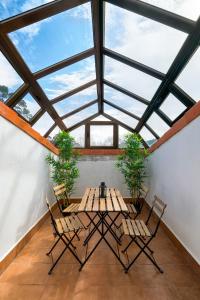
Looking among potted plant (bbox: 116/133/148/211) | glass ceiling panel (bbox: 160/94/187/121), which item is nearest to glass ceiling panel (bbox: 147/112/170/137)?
glass ceiling panel (bbox: 160/94/187/121)

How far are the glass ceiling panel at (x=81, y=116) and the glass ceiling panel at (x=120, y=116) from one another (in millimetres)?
383

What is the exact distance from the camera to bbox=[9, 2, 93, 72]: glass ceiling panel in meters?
2.72

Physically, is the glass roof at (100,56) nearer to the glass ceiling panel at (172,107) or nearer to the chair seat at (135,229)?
the glass ceiling panel at (172,107)

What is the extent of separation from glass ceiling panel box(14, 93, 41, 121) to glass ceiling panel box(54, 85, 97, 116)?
67 cm

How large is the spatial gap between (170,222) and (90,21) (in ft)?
11.0

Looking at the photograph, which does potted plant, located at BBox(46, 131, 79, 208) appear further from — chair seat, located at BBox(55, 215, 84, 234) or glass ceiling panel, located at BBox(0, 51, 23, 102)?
chair seat, located at BBox(55, 215, 84, 234)

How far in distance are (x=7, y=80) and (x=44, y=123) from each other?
2.14 metres

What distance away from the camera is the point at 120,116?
618 centimetres

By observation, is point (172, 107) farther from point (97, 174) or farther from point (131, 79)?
point (97, 174)

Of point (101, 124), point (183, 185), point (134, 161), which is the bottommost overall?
point (183, 185)

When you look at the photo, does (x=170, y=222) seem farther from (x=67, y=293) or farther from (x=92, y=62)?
(x=92, y=62)

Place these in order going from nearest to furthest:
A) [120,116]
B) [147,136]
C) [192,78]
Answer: [192,78]
[147,136]
[120,116]

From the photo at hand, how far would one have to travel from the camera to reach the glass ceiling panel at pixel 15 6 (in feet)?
7.32

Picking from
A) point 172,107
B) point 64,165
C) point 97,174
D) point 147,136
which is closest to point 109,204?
point 64,165
